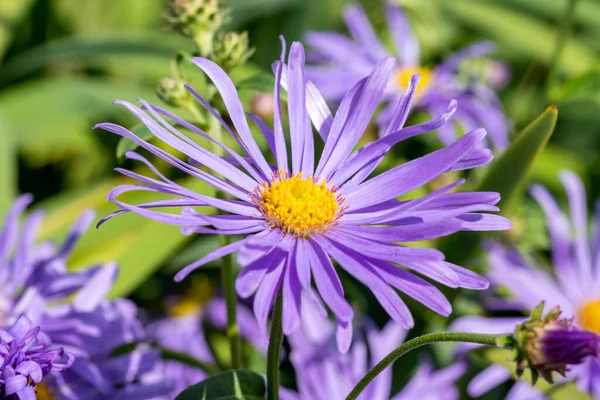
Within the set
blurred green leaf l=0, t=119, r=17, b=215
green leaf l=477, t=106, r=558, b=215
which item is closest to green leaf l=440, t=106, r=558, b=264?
green leaf l=477, t=106, r=558, b=215

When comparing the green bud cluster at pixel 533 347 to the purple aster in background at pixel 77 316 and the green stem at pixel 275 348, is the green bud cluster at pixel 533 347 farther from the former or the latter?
the purple aster in background at pixel 77 316

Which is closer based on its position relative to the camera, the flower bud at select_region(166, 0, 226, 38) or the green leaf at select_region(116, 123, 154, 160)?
the green leaf at select_region(116, 123, 154, 160)

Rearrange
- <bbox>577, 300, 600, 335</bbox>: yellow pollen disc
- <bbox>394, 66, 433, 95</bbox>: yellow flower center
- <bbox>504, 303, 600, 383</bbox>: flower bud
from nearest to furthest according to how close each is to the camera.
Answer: <bbox>504, 303, 600, 383</bbox>: flower bud, <bbox>577, 300, 600, 335</bbox>: yellow pollen disc, <bbox>394, 66, 433, 95</bbox>: yellow flower center

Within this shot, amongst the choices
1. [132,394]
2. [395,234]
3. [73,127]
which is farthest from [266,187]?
[73,127]

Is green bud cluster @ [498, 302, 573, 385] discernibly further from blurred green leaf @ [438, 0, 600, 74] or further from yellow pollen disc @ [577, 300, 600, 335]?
blurred green leaf @ [438, 0, 600, 74]

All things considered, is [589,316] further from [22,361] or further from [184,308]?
[22,361]

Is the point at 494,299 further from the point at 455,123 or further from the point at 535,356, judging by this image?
the point at 535,356

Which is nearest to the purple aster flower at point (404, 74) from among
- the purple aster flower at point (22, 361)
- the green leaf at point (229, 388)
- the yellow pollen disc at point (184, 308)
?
the yellow pollen disc at point (184, 308)

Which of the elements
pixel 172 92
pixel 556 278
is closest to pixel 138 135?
pixel 172 92
